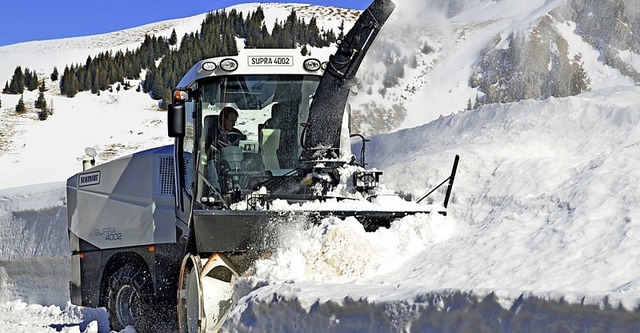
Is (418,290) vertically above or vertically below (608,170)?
below

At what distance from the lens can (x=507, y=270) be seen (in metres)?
7.31

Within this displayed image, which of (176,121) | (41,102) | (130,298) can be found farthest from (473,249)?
(41,102)

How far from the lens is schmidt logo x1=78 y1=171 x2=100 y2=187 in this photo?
1074 centimetres

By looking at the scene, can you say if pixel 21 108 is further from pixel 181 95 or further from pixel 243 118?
pixel 243 118

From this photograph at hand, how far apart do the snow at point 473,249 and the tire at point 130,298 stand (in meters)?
0.68

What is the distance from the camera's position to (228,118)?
870 cm

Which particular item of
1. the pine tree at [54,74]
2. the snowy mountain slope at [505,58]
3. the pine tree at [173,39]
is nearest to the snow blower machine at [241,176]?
the snowy mountain slope at [505,58]

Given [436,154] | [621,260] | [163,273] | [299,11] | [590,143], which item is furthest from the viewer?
[299,11]

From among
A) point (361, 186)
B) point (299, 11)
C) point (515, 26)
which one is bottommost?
point (361, 186)

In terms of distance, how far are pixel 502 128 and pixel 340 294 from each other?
6817 millimetres

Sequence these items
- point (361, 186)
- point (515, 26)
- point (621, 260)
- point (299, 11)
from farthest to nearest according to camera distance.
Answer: point (299, 11) → point (515, 26) → point (361, 186) → point (621, 260)

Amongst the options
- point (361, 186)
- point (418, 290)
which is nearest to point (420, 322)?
point (418, 290)

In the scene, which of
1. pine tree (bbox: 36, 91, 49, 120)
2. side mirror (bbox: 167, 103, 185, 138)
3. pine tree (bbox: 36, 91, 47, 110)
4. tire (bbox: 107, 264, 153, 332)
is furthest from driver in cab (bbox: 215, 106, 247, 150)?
pine tree (bbox: 36, 91, 47, 110)

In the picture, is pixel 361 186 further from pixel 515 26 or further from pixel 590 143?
pixel 515 26
